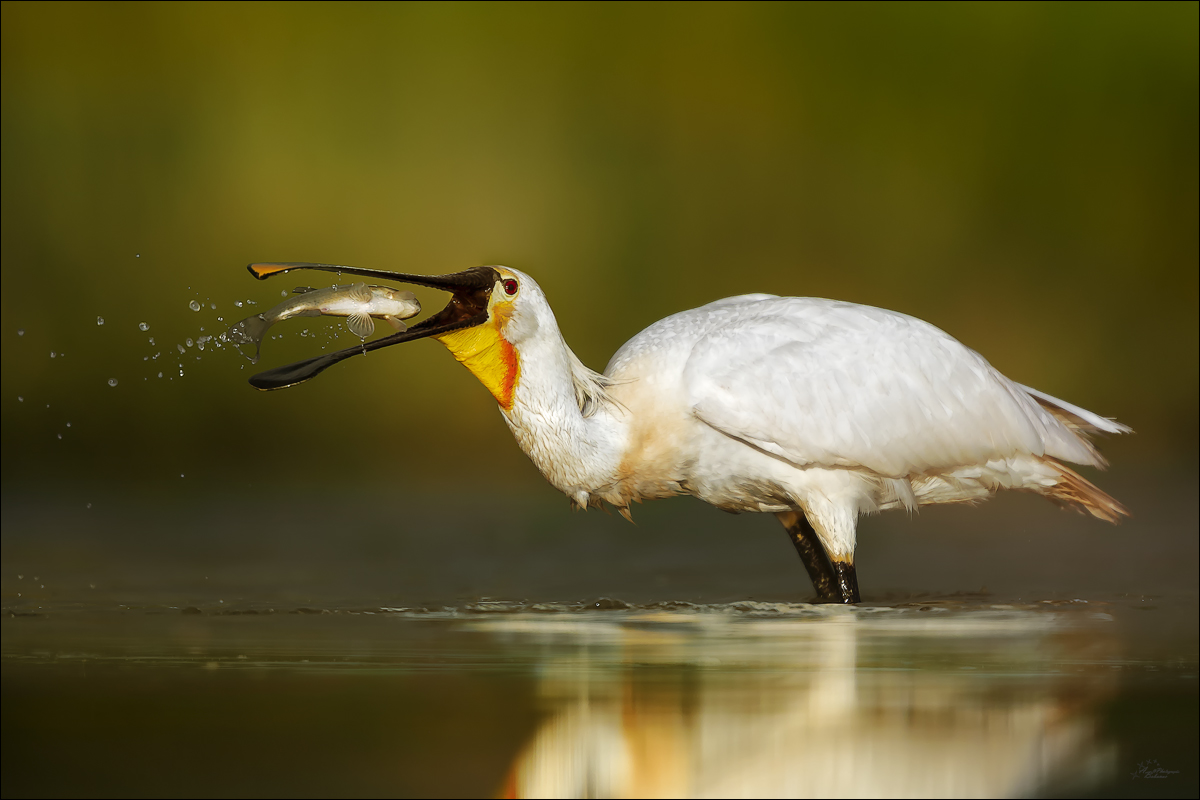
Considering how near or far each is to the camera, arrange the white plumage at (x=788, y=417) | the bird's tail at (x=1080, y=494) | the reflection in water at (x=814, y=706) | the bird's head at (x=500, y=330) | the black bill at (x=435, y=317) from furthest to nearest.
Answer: the bird's tail at (x=1080, y=494)
the white plumage at (x=788, y=417)
the bird's head at (x=500, y=330)
the black bill at (x=435, y=317)
the reflection in water at (x=814, y=706)

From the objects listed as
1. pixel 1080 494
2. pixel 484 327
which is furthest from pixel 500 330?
pixel 1080 494

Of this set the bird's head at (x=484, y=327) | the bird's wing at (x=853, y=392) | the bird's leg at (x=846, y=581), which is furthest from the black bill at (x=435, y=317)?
Answer: the bird's leg at (x=846, y=581)

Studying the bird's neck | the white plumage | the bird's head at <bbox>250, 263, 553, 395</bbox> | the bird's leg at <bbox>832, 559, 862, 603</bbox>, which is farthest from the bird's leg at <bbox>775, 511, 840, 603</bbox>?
the bird's head at <bbox>250, 263, 553, 395</bbox>

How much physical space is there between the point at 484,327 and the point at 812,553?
1.49 m

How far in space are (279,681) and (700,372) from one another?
174 centimetres

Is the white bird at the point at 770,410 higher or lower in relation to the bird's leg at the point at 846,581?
higher

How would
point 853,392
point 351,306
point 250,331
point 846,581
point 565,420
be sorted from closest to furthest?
point 250,331, point 351,306, point 565,420, point 846,581, point 853,392

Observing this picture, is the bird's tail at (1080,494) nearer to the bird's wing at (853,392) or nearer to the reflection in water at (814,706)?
the bird's wing at (853,392)

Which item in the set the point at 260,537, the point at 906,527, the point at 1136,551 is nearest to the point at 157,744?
the point at 260,537

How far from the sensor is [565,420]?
15.1 ft

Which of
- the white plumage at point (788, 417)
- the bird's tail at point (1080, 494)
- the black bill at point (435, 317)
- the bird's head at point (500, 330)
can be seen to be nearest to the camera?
the black bill at point (435, 317)

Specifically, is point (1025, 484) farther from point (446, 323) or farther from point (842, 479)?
point (446, 323)

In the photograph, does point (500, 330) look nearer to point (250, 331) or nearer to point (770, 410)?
point (250, 331)

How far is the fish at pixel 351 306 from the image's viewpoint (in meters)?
4.43
